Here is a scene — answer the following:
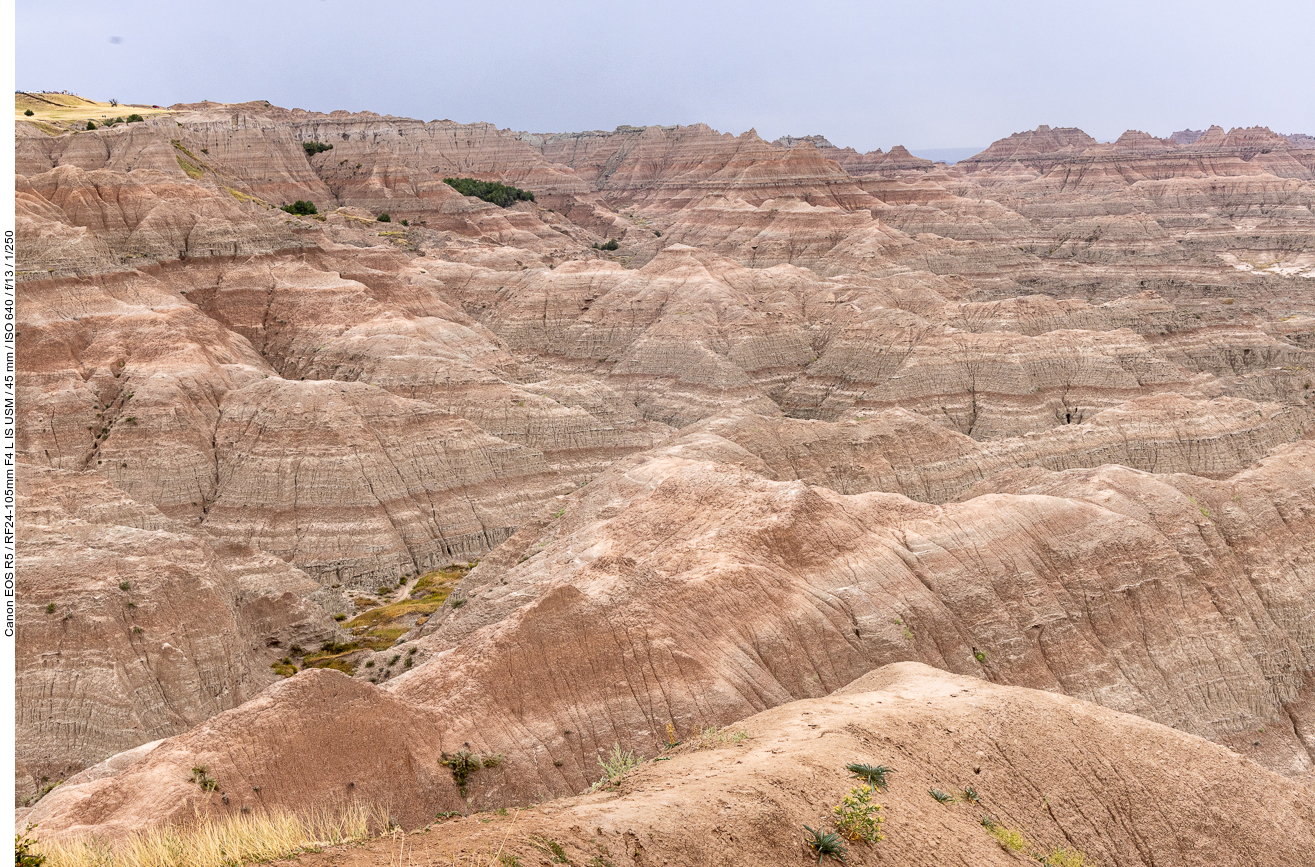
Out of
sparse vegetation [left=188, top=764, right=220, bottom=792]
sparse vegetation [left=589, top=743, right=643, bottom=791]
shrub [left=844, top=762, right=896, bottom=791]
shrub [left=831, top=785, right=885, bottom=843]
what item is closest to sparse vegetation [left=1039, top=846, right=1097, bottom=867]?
shrub [left=844, top=762, right=896, bottom=791]

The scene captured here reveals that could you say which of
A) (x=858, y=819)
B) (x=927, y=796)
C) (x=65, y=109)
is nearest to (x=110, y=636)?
(x=858, y=819)

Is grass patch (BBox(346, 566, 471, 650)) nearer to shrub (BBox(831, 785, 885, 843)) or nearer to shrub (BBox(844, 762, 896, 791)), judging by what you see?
shrub (BBox(844, 762, 896, 791))

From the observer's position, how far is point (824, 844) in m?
16.6

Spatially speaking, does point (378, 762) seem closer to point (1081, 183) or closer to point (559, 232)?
point (559, 232)

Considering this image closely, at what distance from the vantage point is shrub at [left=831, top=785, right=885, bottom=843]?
56.5ft

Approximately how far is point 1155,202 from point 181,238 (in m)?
149

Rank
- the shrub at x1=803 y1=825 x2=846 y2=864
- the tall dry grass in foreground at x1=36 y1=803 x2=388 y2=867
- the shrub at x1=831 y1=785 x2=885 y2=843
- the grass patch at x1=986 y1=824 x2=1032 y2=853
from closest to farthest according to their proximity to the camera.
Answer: the tall dry grass in foreground at x1=36 y1=803 x2=388 y2=867 < the shrub at x1=803 y1=825 x2=846 y2=864 < the shrub at x1=831 y1=785 x2=885 y2=843 < the grass patch at x1=986 y1=824 x2=1032 y2=853

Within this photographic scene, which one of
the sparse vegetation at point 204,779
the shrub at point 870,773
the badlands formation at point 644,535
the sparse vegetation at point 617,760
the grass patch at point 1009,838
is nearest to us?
the shrub at point 870,773

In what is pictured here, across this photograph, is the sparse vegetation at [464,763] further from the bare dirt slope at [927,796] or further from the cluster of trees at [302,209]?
the cluster of trees at [302,209]

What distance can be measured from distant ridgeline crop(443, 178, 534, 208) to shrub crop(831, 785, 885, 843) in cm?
12944

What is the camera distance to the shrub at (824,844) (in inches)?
654

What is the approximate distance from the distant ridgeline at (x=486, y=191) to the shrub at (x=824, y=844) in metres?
130

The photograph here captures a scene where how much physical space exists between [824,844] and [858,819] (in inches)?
39.4

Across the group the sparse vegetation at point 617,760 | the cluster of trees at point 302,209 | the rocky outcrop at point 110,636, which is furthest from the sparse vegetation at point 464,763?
the cluster of trees at point 302,209
